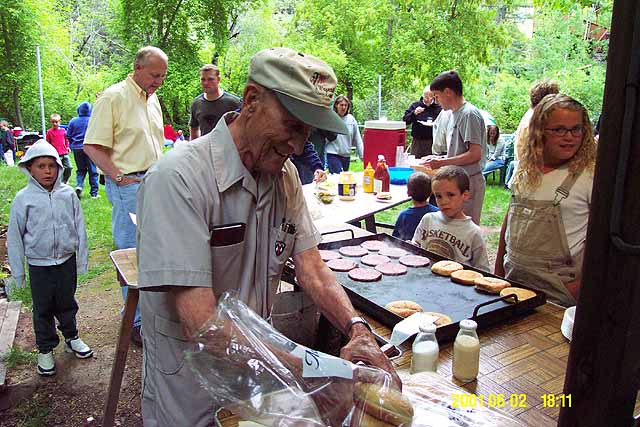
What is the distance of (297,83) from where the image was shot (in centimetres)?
126

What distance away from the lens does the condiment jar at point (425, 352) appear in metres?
1.58

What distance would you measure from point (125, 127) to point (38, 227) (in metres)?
0.95

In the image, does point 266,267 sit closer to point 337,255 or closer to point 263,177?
point 263,177

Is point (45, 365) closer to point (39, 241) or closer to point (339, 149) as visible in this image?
point (39, 241)

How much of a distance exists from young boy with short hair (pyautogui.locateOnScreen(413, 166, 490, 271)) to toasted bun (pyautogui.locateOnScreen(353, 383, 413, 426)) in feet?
6.24

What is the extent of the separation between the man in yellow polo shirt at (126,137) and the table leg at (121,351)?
1288 millimetres

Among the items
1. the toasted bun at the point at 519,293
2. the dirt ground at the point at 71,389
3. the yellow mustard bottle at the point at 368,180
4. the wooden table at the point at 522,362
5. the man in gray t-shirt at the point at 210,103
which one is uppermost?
the man in gray t-shirt at the point at 210,103

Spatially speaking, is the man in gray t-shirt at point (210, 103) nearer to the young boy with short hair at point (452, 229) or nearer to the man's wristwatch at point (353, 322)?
the young boy with short hair at point (452, 229)

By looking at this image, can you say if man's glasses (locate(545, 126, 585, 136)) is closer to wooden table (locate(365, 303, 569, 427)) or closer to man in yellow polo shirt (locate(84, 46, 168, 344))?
wooden table (locate(365, 303, 569, 427))

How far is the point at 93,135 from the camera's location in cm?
372

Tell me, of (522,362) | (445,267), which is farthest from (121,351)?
(522,362)

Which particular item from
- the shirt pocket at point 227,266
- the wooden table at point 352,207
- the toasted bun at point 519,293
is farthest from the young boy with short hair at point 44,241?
the toasted bun at point 519,293

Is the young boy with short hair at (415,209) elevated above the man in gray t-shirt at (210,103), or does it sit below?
below

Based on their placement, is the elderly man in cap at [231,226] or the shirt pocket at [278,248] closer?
the elderly man in cap at [231,226]
